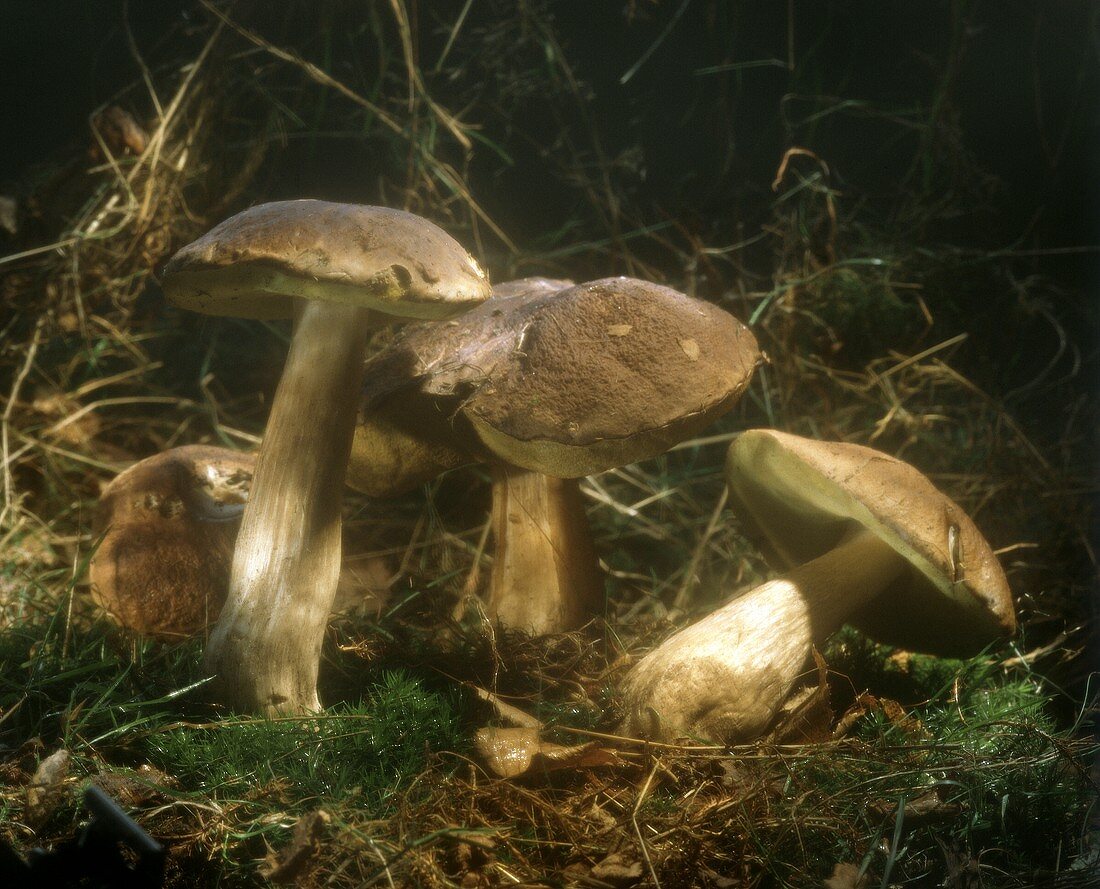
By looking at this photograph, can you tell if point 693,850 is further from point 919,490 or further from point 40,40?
point 40,40

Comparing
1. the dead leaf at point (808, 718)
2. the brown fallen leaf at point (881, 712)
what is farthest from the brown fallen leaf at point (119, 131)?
the brown fallen leaf at point (881, 712)

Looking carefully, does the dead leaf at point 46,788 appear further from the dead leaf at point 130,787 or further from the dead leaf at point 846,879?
the dead leaf at point 846,879

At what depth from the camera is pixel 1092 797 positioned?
1.69 meters

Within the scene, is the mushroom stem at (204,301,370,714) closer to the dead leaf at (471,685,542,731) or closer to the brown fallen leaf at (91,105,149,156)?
the dead leaf at (471,685,542,731)

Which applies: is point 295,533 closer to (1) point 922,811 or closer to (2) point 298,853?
(2) point 298,853

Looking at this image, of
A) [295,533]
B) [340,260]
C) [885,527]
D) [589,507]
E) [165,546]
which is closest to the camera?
[340,260]

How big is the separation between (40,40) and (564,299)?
2.60m

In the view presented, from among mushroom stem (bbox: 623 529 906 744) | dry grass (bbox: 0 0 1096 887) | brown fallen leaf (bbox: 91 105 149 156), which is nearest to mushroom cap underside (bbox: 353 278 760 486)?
mushroom stem (bbox: 623 529 906 744)

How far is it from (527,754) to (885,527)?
928mm

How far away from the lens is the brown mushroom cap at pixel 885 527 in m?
1.77

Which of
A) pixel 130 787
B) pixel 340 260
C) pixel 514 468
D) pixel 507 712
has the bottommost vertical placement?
pixel 507 712

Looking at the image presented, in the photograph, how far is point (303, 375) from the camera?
193 cm

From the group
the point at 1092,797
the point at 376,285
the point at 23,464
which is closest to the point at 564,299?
the point at 376,285

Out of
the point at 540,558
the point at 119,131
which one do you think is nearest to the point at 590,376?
the point at 540,558
